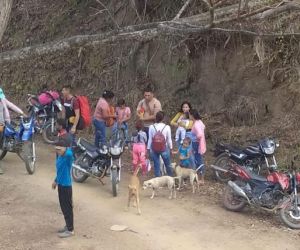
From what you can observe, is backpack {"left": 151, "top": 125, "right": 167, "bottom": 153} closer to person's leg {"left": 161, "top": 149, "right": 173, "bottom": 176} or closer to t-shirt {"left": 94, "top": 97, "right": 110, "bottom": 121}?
person's leg {"left": 161, "top": 149, "right": 173, "bottom": 176}

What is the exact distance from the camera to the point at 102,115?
464 inches

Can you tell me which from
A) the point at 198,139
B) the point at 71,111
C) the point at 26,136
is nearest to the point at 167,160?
the point at 198,139

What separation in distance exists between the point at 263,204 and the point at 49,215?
3.57 metres

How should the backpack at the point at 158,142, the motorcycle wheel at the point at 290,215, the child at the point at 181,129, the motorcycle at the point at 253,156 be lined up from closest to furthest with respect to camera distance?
the motorcycle wheel at the point at 290,215 → the backpack at the point at 158,142 → the motorcycle at the point at 253,156 → the child at the point at 181,129

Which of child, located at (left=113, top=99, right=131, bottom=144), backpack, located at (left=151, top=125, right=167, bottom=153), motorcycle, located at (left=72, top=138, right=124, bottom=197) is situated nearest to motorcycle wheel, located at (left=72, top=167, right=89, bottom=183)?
motorcycle, located at (left=72, top=138, right=124, bottom=197)

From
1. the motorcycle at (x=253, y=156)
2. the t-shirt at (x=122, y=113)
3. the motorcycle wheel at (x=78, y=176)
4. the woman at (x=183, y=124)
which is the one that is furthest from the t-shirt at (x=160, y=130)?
the t-shirt at (x=122, y=113)

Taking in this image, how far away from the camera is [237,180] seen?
378 inches

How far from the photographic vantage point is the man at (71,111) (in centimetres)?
1147

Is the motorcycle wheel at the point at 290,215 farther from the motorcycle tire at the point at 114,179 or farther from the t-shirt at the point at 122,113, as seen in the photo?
the t-shirt at the point at 122,113

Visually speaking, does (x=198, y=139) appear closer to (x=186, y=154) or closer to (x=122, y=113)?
(x=186, y=154)

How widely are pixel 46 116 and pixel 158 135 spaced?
475 cm

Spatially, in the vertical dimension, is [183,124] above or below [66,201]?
above

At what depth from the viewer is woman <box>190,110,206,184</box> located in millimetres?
10719

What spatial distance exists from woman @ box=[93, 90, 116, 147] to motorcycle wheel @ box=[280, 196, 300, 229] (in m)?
4.41
